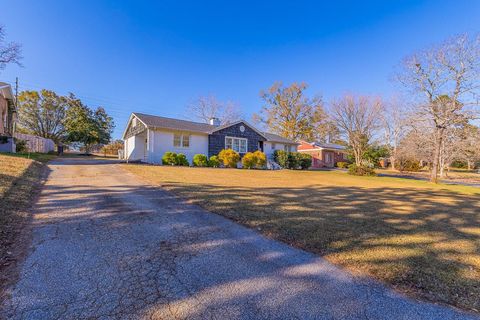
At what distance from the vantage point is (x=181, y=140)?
1814 cm

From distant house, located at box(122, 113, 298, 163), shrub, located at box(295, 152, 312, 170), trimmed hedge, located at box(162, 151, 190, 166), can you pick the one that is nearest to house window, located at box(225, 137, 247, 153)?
distant house, located at box(122, 113, 298, 163)

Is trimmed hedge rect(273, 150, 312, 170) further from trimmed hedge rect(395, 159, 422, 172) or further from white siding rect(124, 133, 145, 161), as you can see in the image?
trimmed hedge rect(395, 159, 422, 172)

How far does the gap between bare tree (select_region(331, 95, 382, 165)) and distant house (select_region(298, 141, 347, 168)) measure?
7898mm

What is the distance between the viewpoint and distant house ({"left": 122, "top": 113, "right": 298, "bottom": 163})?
16875 millimetres

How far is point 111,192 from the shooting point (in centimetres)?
627

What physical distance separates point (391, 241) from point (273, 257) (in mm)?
2150

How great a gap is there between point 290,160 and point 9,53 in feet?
72.2

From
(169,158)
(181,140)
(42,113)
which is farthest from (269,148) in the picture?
(42,113)

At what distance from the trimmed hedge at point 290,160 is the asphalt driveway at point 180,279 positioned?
18.9m

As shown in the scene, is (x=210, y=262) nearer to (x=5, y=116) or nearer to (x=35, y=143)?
(x=5, y=116)

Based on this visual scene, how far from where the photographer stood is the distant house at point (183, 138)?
1688cm

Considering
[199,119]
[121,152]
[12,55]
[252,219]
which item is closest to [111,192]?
[252,219]

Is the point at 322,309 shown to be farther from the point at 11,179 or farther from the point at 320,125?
the point at 320,125

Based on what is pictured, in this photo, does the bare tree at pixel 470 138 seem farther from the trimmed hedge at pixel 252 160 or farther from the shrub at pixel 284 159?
the trimmed hedge at pixel 252 160
